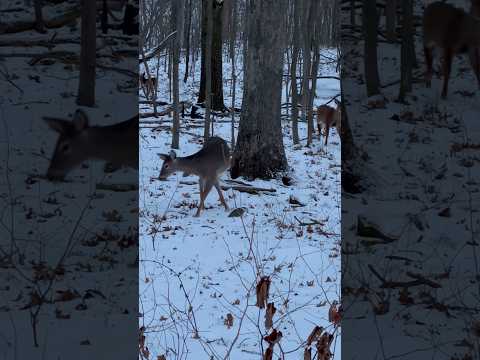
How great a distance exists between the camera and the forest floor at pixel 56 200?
1.16 meters

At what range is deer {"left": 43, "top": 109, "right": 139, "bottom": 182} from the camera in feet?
3.67

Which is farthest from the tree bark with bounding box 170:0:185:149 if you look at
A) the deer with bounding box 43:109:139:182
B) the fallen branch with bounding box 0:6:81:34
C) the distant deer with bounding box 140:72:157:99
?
the deer with bounding box 43:109:139:182

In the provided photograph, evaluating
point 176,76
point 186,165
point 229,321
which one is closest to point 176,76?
point 176,76

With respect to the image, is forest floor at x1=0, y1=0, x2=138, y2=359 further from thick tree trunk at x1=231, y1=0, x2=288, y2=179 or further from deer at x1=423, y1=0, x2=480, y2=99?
thick tree trunk at x1=231, y1=0, x2=288, y2=179

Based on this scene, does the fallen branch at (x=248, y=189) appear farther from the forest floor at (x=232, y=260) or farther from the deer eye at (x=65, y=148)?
the deer eye at (x=65, y=148)

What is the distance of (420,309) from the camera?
111 centimetres

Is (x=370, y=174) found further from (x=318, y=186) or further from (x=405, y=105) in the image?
(x=318, y=186)

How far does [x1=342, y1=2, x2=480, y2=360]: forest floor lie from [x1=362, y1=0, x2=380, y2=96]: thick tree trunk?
0.04 ft

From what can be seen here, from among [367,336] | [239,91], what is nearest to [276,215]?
[367,336]

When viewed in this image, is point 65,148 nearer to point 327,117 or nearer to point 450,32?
point 450,32

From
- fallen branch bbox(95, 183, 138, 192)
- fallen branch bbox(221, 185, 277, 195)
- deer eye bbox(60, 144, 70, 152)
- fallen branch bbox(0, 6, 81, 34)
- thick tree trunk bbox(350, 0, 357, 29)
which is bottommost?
fallen branch bbox(221, 185, 277, 195)

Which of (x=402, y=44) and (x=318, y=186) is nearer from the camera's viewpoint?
(x=402, y=44)

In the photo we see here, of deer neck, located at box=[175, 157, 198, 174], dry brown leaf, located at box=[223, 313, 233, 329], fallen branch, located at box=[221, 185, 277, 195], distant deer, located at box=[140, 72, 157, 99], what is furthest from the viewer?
fallen branch, located at box=[221, 185, 277, 195]

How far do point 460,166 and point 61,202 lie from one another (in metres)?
0.75
